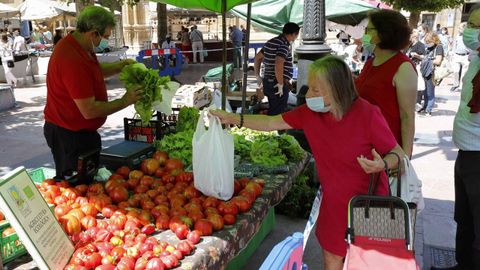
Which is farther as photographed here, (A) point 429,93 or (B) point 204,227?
(A) point 429,93

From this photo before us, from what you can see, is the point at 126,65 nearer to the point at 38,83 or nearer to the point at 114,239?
the point at 114,239

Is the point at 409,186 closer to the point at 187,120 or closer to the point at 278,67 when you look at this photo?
the point at 187,120

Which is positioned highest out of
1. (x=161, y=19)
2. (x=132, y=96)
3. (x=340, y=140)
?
(x=161, y=19)

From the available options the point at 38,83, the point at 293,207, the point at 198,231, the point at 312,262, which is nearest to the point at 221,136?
the point at 198,231

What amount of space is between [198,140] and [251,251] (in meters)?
1.44

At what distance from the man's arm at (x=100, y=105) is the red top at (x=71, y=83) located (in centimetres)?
5

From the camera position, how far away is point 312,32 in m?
5.09

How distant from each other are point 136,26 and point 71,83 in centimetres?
2256

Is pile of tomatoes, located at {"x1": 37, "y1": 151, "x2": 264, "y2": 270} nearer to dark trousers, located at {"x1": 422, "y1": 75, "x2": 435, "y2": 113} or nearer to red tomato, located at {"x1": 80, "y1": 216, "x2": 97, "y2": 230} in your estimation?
red tomato, located at {"x1": 80, "y1": 216, "x2": 97, "y2": 230}

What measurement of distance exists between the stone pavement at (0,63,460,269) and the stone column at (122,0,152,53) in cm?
1286

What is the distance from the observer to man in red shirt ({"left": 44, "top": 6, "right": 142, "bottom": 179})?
9.87 ft

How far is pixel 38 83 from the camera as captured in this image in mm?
14062

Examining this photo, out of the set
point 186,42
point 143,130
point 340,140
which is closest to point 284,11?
point 143,130

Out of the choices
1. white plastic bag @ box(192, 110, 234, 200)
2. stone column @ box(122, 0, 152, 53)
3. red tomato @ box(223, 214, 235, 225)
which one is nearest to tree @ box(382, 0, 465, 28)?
white plastic bag @ box(192, 110, 234, 200)
